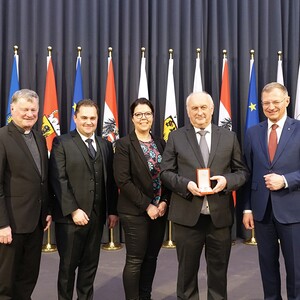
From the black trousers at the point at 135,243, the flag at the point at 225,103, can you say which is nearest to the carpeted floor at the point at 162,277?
the black trousers at the point at 135,243

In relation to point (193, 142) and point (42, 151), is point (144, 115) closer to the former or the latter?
point (193, 142)

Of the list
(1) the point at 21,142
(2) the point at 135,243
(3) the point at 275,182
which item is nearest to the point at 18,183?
(1) the point at 21,142

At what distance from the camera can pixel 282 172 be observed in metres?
2.21

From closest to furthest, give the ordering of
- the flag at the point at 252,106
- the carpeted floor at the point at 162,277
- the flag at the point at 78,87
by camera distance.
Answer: the carpeted floor at the point at 162,277, the flag at the point at 78,87, the flag at the point at 252,106

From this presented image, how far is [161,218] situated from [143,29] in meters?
3.23

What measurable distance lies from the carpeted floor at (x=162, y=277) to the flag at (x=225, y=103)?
1.59 metres

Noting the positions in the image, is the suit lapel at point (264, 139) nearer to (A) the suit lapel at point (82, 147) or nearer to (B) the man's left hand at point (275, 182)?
(B) the man's left hand at point (275, 182)

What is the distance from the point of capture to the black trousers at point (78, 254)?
7.66ft

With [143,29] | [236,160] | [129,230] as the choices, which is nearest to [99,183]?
[129,230]

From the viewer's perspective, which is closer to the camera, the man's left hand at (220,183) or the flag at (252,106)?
the man's left hand at (220,183)

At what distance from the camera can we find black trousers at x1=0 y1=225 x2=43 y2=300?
2.12 meters

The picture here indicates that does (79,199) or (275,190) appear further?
(79,199)

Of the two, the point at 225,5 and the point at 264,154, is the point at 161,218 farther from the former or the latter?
the point at 225,5

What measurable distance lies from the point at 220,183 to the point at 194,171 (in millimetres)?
171
